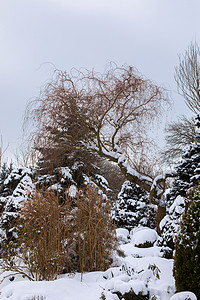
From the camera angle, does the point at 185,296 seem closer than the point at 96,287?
Yes

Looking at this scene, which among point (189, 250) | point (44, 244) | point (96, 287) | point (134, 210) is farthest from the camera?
point (134, 210)

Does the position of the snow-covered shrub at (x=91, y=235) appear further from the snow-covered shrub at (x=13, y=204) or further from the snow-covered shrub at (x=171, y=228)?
the snow-covered shrub at (x=13, y=204)

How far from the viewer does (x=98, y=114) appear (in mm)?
8047

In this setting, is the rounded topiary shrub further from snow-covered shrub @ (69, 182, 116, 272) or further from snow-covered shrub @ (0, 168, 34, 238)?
snow-covered shrub @ (0, 168, 34, 238)

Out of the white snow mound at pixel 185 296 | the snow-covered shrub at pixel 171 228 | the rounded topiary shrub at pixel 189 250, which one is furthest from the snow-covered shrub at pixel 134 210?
the white snow mound at pixel 185 296

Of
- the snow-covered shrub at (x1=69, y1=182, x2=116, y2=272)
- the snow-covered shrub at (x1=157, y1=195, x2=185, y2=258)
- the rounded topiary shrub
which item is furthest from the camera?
the snow-covered shrub at (x1=157, y1=195, x2=185, y2=258)

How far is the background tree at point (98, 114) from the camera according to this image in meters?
7.72

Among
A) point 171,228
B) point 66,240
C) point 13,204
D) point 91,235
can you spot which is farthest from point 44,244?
point 13,204

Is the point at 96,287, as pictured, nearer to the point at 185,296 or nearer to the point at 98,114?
the point at 185,296

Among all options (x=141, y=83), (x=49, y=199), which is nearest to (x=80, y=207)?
(x=49, y=199)

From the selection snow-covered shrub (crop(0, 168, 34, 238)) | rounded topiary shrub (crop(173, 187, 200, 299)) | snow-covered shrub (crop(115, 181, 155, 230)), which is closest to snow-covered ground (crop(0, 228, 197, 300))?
rounded topiary shrub (crop(173, 187, 200, 299))

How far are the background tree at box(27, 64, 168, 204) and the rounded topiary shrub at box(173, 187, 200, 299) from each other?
15.6ft

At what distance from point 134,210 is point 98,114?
3.89 meters

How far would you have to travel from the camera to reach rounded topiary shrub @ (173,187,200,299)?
3111 mm
